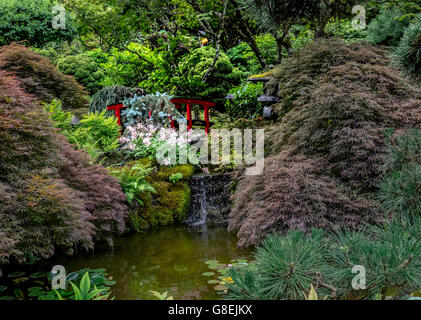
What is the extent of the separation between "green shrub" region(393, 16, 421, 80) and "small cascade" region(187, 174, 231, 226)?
137 inches

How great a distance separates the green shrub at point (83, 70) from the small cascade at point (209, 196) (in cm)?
595

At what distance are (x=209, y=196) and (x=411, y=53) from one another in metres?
3.87

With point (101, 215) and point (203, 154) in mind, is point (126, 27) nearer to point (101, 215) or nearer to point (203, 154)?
point (203, 154)

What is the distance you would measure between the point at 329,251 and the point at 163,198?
13.2 ft

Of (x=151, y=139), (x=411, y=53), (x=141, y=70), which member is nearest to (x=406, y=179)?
(x=411, y=53)

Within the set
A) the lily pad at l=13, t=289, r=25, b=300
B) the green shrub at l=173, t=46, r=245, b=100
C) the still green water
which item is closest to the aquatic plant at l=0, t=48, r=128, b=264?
the lily pad at l=13, t=289, r=25, b=300

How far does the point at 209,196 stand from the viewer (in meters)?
5.96

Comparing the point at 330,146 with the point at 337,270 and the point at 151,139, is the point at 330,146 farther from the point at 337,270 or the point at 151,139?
the point at 151,139

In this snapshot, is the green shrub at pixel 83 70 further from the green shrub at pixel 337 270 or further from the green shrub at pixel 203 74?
the green shrub at pixel 337 270

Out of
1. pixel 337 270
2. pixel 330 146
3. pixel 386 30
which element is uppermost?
pixel 386 30

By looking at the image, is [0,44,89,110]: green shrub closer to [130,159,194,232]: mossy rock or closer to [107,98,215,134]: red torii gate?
[107,98,215,134]: red torii gate

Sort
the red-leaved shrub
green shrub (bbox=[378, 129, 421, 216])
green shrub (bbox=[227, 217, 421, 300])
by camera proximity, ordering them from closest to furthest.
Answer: green shrub (bbox=[227, 217, 421, 300]), green shrub (bbox=[378, 129, 421, 216]), the red-leaved shrub

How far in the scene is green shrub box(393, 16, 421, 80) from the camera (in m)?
2.74
